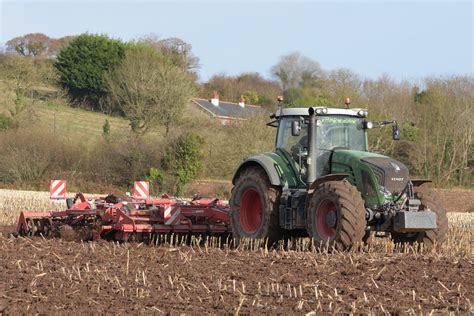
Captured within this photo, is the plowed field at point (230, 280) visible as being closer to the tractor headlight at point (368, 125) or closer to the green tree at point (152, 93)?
the tractor headlight at point (368, 125)

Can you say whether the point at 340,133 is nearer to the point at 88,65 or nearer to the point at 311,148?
the point at 311,148

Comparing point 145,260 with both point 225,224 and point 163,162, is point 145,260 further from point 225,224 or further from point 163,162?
point 163,162

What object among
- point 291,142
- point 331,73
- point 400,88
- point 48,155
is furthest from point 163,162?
point 291,142

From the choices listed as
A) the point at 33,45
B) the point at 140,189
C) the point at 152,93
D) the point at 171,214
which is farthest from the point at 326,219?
the point at 33,45

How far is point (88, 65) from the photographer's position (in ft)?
156

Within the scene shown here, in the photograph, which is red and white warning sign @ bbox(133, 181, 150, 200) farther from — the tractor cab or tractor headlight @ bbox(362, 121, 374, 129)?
tractor headlight @ bbox(362, 121, 374, 129)

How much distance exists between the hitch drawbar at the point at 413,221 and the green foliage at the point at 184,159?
2009cm

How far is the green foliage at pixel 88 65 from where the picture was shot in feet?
155

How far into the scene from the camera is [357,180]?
11453mm

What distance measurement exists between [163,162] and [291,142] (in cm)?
1967

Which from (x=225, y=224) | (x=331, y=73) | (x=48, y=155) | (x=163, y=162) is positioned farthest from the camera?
(x=331, y=73)

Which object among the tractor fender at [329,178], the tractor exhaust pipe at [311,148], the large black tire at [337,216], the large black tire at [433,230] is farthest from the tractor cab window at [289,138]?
the large black tire at [433,230]

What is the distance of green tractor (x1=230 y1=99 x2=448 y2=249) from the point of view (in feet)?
35.5

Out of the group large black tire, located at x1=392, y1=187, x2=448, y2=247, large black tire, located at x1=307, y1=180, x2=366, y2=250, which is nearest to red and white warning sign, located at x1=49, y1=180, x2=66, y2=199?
large black tire, located at x1=307, y1=180, x2=366, y2=250
